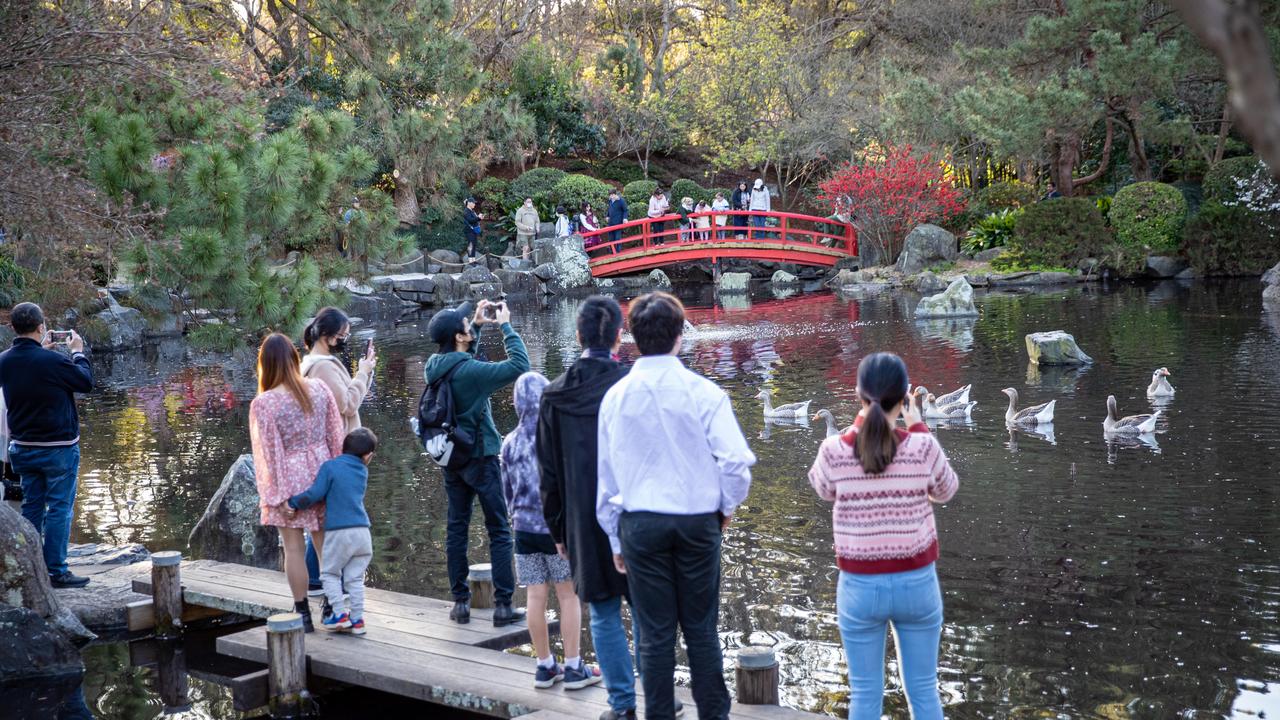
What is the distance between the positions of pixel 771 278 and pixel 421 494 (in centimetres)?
2293

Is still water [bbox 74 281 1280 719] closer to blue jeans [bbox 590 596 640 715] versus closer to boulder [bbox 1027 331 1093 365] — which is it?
boulder [bbox 1027 331 1093 365]

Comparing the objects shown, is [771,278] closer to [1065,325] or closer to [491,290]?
[491,290]

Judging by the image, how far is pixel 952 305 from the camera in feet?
65.6

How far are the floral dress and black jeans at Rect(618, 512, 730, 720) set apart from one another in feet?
6.45

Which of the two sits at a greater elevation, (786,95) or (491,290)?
(786,95)

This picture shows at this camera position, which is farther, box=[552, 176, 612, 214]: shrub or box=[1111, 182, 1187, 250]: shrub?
box=[552, 176, 612, 214]: shrub

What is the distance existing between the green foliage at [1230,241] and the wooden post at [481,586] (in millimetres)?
22332

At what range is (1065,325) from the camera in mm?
17875

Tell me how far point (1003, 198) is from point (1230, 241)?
5689 mm

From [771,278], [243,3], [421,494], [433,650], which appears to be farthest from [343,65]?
[433,650]

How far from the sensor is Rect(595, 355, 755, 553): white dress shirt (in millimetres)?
3582

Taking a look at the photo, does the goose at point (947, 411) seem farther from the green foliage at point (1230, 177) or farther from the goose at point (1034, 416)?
the green foliage at point (1230, 177)

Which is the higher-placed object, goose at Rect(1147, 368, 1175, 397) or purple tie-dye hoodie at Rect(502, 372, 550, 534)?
purple tie-dye hoodie at Rect(502, 372, 550, 534)

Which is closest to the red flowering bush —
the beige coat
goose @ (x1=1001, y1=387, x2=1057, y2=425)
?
goose @ (x1=1001, y1=387, x2=1057, y2=425)
